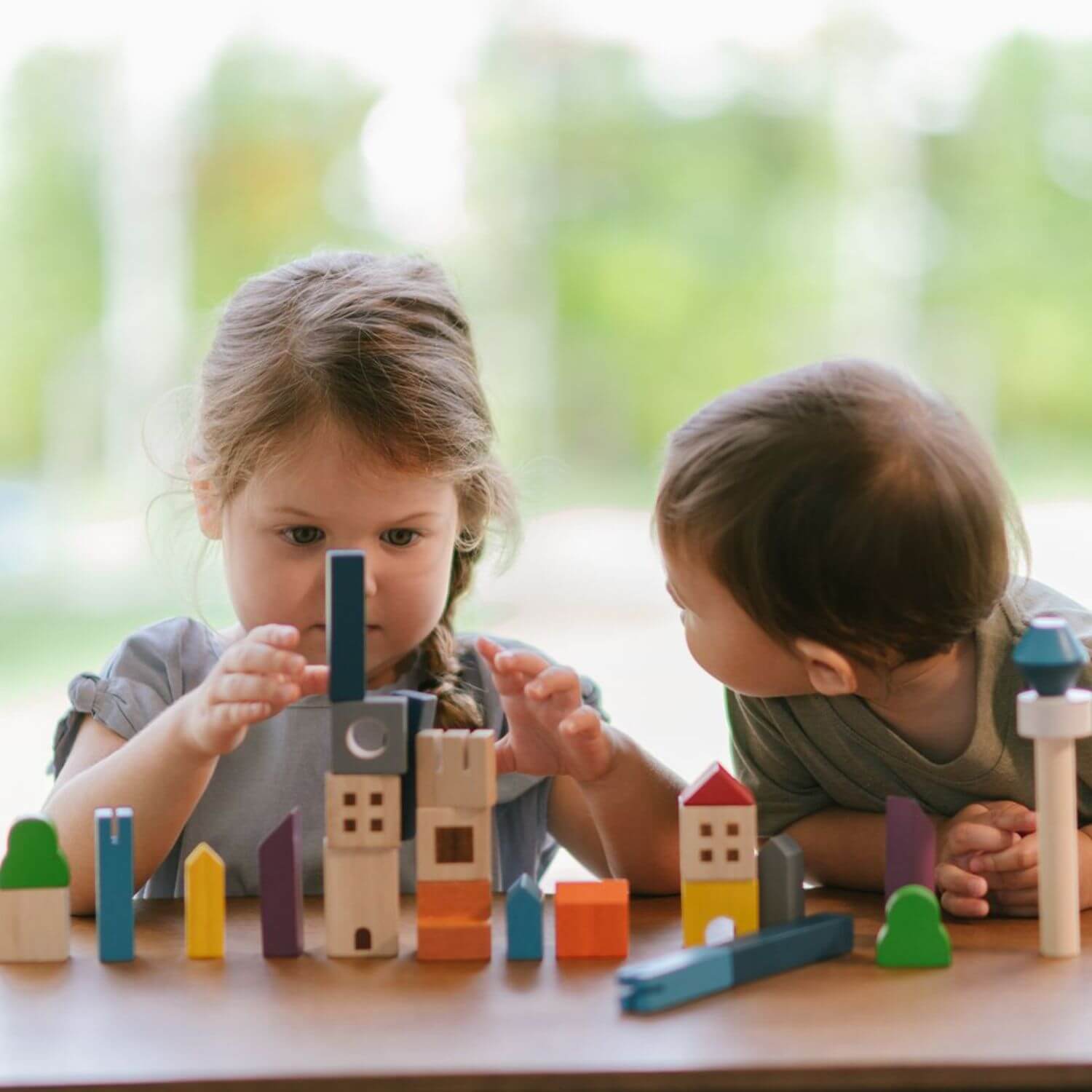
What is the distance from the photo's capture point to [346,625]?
0.77 meters

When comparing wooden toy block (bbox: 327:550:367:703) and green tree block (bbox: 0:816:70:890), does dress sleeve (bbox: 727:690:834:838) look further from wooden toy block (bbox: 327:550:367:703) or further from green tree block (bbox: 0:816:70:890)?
green tree block (bbox: 0:816:70:890)

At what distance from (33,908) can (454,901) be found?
0.77ft

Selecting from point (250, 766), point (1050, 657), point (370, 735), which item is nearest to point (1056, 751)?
point (1050, 657)

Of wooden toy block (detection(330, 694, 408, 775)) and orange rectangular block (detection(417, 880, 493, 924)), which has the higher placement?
wooden toy block (detection(330, 694, 408, 775))

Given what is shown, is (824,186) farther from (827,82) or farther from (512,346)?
(512,346)

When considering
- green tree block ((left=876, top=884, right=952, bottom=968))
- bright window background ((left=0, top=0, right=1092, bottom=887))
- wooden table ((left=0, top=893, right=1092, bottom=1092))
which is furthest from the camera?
bright window background ((left=0, top=0, right=1092, bottom=887))

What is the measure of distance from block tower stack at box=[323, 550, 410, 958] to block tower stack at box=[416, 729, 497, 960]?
16 mm

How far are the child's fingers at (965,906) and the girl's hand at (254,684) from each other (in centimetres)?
39

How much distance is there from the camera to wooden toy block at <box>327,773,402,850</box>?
770mm

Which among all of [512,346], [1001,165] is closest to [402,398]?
[512,346]

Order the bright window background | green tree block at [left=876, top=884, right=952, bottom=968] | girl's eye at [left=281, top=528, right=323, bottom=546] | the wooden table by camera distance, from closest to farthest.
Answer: the wooden table
green tree block at [left=876, top=884, right=952, bottom=968]
girl's eye at [left=281, top=528, right=323, bottom=546]
the bright window background

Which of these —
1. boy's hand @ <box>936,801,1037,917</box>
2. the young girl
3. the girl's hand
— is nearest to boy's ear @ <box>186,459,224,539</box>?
the young girl

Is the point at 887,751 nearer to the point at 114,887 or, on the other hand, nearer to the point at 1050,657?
the point at 1050,657

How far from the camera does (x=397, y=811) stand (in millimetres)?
775
